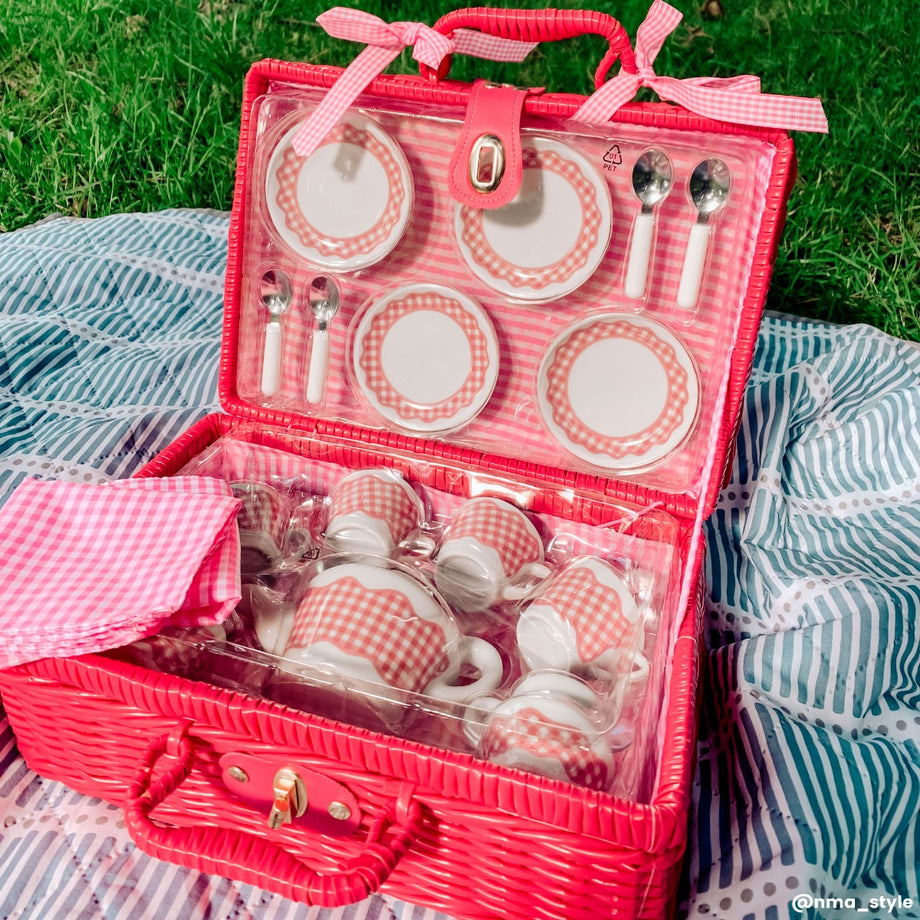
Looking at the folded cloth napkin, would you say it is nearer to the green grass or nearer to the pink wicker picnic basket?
the pink wicker picnic basket

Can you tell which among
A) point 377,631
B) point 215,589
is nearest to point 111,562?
point 215,589

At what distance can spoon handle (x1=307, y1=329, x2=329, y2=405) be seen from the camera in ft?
3.22

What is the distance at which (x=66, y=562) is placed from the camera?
2.43 ft

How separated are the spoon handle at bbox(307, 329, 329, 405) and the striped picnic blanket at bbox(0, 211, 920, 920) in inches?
13.6

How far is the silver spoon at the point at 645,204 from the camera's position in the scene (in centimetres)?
83

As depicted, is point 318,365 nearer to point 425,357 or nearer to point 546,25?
point 425,357

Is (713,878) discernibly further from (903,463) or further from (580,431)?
(903,463)

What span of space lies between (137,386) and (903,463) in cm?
117

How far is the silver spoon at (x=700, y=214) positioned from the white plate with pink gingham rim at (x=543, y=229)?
0.28 ft

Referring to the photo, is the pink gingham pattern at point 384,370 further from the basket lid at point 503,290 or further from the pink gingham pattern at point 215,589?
the pink gingham pattern at point 215,589

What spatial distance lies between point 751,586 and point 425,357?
1.60ft

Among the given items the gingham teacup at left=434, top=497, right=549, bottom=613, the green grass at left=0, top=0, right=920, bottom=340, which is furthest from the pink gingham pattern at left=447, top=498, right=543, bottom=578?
the green grass at left=0, top=0, right=920, bottom=340

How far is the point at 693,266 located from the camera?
2.76 ft

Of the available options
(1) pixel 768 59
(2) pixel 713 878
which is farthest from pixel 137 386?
(1) pixel 768 59
